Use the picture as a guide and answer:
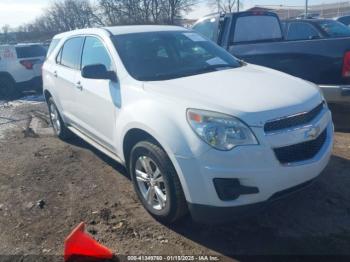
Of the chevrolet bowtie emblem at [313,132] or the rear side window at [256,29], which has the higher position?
the rear side window at [256,29]

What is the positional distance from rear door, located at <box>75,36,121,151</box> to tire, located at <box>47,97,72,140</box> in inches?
49.7

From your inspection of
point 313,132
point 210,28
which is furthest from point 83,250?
point 210,28

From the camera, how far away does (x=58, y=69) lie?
18.5 ft

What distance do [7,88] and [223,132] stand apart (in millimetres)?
10416

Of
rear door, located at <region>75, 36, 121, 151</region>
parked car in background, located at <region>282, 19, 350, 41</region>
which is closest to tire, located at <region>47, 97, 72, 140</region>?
rear door, located at <region>75, 36, 121, 151</region>

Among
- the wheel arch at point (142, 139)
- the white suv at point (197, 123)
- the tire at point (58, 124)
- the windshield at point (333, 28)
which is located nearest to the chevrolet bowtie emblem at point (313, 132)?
the white suv at point (197, 123)

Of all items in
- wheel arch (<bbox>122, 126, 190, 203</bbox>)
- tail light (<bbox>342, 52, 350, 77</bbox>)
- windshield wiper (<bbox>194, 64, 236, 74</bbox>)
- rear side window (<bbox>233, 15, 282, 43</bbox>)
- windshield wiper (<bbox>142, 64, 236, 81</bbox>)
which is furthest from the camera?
rear side window (<bbox>233, 15, 282, 43</bbox>)

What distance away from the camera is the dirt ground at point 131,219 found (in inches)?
125

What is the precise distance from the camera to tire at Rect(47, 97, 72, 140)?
6188 mm

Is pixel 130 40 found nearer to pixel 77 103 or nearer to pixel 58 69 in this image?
pixel 77 103

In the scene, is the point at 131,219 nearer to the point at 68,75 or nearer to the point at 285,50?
the point at 68,75

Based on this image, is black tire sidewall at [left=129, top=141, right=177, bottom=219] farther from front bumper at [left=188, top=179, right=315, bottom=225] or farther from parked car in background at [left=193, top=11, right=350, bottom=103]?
parked car in background at [left=193, top=11, right=350, bottom=103]

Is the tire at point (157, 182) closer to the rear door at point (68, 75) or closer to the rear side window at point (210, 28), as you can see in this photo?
the rear door at point (68, 75)

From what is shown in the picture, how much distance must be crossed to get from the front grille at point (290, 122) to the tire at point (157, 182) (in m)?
0.86
